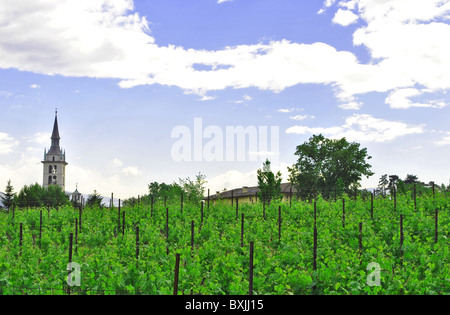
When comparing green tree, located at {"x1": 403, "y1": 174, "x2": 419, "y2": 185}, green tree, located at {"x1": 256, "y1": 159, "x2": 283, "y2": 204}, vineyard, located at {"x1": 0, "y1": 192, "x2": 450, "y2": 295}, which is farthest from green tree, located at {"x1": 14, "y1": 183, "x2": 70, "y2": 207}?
green tree, located at {"x1": 403, "y1": 174, "x2": 419, "y2": 185}

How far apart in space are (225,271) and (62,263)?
4184 mm

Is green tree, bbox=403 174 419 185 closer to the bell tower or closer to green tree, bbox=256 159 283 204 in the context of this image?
green tree, bbox=256 159 283 204

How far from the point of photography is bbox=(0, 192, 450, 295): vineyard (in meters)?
9.29

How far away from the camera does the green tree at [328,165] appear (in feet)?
125

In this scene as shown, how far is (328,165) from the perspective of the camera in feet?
126

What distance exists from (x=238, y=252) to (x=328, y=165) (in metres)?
27.4

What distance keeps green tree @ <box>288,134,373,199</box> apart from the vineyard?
55.1ft

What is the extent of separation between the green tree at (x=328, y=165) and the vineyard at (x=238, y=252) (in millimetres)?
16784

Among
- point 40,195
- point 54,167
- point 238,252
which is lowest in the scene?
point 238,252

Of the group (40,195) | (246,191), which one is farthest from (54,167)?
(246,191)

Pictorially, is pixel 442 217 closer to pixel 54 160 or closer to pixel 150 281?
pixel 150 281

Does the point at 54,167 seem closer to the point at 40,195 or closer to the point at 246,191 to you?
the point at 40,195
